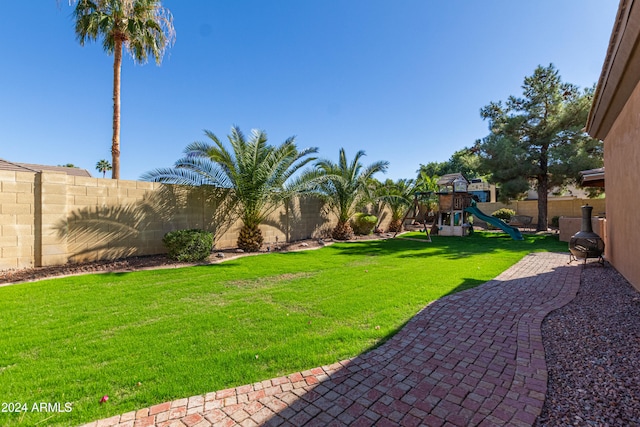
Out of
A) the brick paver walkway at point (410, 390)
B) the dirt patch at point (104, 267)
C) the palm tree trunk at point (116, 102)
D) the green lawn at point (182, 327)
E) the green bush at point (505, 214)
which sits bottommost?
the brick paver walkway at point (410, 390)

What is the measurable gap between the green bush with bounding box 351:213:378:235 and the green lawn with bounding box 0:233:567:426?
8807 millimetres

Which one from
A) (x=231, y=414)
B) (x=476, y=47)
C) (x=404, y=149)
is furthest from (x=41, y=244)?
(x=404, y=149)

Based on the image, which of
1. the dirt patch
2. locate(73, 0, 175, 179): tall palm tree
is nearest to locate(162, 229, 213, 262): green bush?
the dirt patch

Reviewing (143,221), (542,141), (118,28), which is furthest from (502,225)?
(118,28)

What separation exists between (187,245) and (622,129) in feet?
35.4

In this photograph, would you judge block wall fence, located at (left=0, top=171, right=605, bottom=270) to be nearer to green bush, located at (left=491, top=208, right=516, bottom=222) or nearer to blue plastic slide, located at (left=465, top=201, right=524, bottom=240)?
blue plastic slide, located at (left=465, top=201, right=524, bottom=240)

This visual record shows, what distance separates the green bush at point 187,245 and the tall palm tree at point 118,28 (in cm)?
421

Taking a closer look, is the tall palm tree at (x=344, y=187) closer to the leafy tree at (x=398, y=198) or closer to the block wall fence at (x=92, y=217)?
the leafy tree at (x=398, y=198)

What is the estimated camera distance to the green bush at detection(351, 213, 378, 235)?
53.0 feet

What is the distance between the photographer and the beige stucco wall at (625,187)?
476cm

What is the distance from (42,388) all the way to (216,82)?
12972 mm

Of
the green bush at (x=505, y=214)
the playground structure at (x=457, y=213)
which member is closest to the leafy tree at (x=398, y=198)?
the playground structure at (x=457, y=213)

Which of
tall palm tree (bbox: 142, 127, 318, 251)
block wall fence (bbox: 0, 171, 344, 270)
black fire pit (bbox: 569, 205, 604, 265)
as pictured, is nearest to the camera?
block wall fence (bbox: 0, 171, 344, 270)

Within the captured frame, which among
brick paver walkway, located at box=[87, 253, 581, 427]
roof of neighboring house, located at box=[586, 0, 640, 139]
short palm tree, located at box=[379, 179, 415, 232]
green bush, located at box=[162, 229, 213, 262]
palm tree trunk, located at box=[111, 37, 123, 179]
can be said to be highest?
palm tree trunk, located at box=[111, 37, 123, 179]
